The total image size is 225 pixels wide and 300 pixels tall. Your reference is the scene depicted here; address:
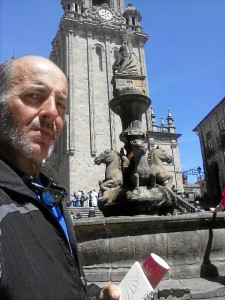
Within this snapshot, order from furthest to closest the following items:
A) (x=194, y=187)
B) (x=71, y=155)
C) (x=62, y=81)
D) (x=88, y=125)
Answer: (x=194, y=187)
(x=88, y=125)
(x=71, y=155)
(x=62, y=81)

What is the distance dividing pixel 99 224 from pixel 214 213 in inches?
69.3

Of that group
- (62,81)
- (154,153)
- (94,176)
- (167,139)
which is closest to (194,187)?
(167,139)

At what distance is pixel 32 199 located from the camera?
1082mm

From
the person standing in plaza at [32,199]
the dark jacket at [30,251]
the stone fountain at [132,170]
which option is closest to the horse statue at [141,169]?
the stone fountain at [132,170]

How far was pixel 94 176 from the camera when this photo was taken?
29.0 meters

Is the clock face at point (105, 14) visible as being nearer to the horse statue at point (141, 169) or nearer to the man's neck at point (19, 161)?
the horse statue at point (141, 169)

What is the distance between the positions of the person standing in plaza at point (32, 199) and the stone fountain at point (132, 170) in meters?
4.14

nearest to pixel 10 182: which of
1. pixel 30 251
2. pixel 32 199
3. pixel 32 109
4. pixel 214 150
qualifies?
pixel 32 199

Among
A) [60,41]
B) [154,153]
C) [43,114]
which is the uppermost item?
[60,41]

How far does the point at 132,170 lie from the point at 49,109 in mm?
4759

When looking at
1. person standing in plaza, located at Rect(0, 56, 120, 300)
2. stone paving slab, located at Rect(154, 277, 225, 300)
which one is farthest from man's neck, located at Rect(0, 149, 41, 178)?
stone paving slab, located at Rect(154, 277, 225, 300)

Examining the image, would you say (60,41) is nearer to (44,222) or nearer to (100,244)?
(100,244)

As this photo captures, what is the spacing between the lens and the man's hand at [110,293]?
3.96 ft

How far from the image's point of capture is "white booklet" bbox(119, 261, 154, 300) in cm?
112
